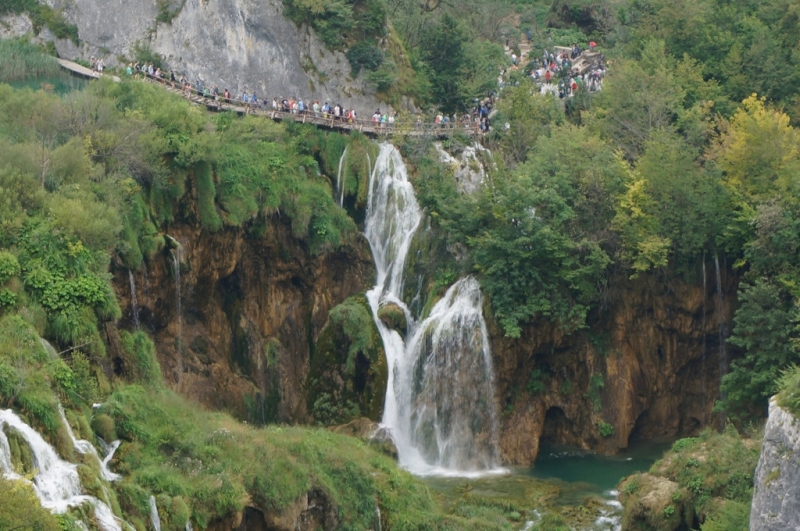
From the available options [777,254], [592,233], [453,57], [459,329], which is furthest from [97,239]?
[453,57]

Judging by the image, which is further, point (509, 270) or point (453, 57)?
point (453, 57)

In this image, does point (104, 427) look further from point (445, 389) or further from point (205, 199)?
point (445, 389)

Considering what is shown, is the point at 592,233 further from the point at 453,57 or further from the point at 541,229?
the point at 453,57

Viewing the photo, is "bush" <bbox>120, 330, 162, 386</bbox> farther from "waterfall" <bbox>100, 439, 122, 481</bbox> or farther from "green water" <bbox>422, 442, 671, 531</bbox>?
"green water" <bbox>422, 442, 671, 531</bbox>

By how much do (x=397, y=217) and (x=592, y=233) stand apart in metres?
6.43

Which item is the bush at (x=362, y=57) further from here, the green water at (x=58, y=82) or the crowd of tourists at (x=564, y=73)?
the green water at (x=58, y=82)

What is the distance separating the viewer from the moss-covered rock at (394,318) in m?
44.8

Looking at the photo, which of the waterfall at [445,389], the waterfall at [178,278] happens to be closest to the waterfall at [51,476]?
the waterfall at [178,278]

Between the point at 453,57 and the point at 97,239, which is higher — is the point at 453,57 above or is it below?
above

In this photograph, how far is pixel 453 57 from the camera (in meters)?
57.7

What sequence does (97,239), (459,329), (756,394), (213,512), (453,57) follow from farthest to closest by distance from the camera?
(453,57) < (459,329) < (756,394) < (97,239) < (213,512)

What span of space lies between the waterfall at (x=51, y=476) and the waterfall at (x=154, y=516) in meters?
1.34

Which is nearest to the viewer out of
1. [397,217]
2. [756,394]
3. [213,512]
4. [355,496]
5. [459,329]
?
[213,512]

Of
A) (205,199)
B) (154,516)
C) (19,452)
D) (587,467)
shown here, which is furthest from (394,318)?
(19,452)
